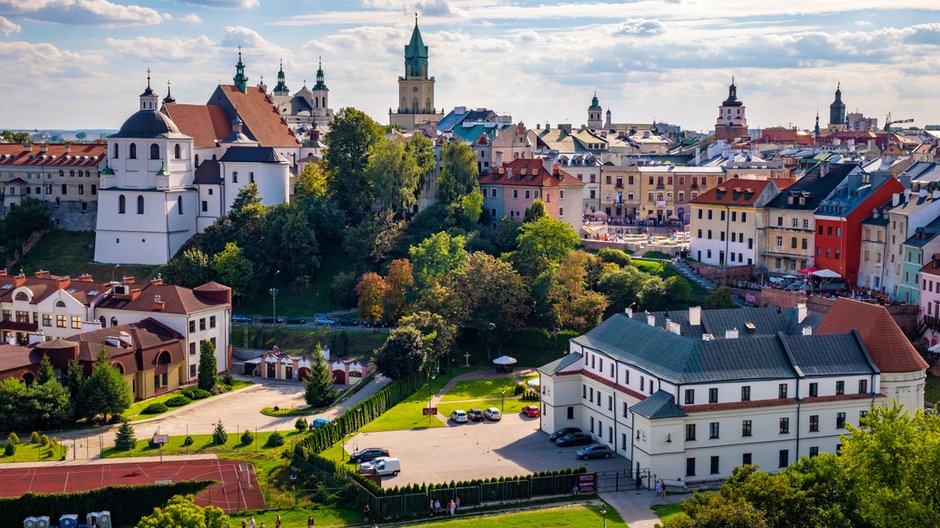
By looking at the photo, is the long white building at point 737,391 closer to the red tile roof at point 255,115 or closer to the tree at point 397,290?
the tree at point 397,290

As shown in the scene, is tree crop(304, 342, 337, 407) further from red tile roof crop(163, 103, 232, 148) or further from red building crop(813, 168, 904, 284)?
red tile roof crop(163, 103, 232, 148)

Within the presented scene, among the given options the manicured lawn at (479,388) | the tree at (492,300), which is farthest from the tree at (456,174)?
the manicured lawn at (479,388)

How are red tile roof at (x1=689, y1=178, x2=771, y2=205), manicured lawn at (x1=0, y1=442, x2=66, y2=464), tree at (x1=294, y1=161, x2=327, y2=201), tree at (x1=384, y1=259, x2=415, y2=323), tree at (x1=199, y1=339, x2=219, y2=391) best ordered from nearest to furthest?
manicured lawn at (x1=0, y1=442, x2=66, y2=464)
tree at (x1=199, y1=339, x2=219, y2=391)
tree at (x1=384, y1=259, x2=415, y2=323)
red tile roof at (x1=689, y1=178, x2=771, y2=205)
tree at (x1=294, y1=161, x2=327, y2=201)

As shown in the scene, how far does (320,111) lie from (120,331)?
101102 millimetres

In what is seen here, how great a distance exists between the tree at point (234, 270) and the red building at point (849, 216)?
43866 millimetres

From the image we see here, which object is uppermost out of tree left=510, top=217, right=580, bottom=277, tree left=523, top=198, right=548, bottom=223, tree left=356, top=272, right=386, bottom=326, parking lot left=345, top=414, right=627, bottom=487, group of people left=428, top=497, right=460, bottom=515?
tree left=523, top=198, right=548, bottom=223

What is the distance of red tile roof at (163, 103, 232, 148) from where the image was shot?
10862 cm

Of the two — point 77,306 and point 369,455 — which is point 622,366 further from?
point 77,306

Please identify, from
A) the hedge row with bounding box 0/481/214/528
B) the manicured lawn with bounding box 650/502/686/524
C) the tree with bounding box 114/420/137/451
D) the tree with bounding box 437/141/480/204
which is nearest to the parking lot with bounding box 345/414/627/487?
the manicured lawn with bounding box 650/502/686/524

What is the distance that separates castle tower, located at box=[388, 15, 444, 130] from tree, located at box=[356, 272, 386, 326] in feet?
230

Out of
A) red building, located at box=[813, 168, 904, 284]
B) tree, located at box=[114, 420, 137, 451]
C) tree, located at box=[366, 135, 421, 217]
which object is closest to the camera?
tree, located at box=[114, 420, 137, 451]

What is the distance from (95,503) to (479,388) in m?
27.1

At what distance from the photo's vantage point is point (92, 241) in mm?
110125

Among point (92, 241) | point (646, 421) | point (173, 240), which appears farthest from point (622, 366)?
point (92, 241)
